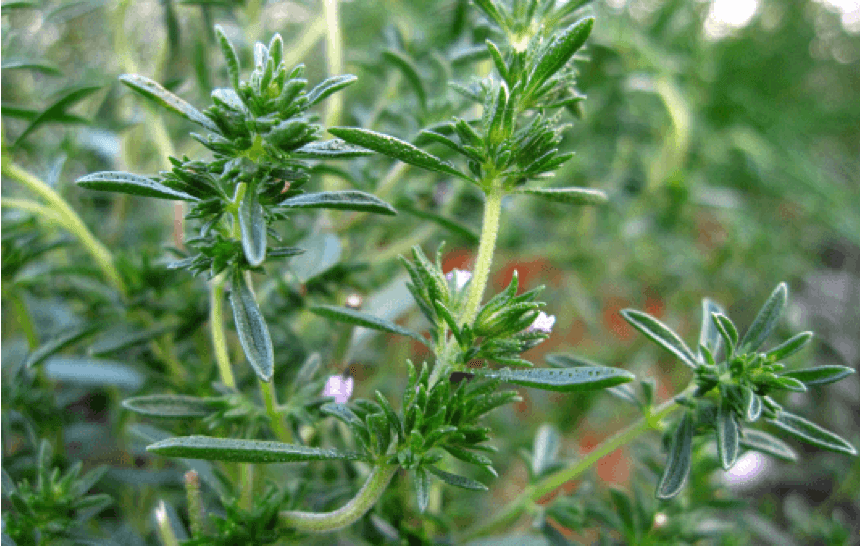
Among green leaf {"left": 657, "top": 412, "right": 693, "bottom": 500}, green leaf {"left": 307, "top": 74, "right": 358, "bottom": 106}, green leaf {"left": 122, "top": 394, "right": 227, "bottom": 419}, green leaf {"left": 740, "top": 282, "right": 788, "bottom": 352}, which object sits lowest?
green leaf {"left": 122, "top": 394, "right": 227, "bottom": 419}

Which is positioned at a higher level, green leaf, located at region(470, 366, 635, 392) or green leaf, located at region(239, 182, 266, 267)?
green leaf, located at region(239, 182, 266, 267)

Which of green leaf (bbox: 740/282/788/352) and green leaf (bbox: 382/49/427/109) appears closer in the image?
green leaf (bbox: 740/282/788/352)

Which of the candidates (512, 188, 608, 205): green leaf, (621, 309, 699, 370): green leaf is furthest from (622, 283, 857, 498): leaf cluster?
(512, 188, 608, 205): green leaf

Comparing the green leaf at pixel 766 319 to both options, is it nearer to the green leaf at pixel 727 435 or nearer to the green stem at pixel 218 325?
the green leaf at pixel 727 435

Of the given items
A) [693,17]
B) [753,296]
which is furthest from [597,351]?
[693,17]

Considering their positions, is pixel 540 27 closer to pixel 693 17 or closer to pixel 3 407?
pixel 3 407

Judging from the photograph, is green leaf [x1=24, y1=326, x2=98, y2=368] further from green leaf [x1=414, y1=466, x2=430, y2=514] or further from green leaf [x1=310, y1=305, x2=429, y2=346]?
green leaf [x1=414, y1=466, x2=430, y2=514]

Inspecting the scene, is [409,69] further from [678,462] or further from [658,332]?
[678,462]
